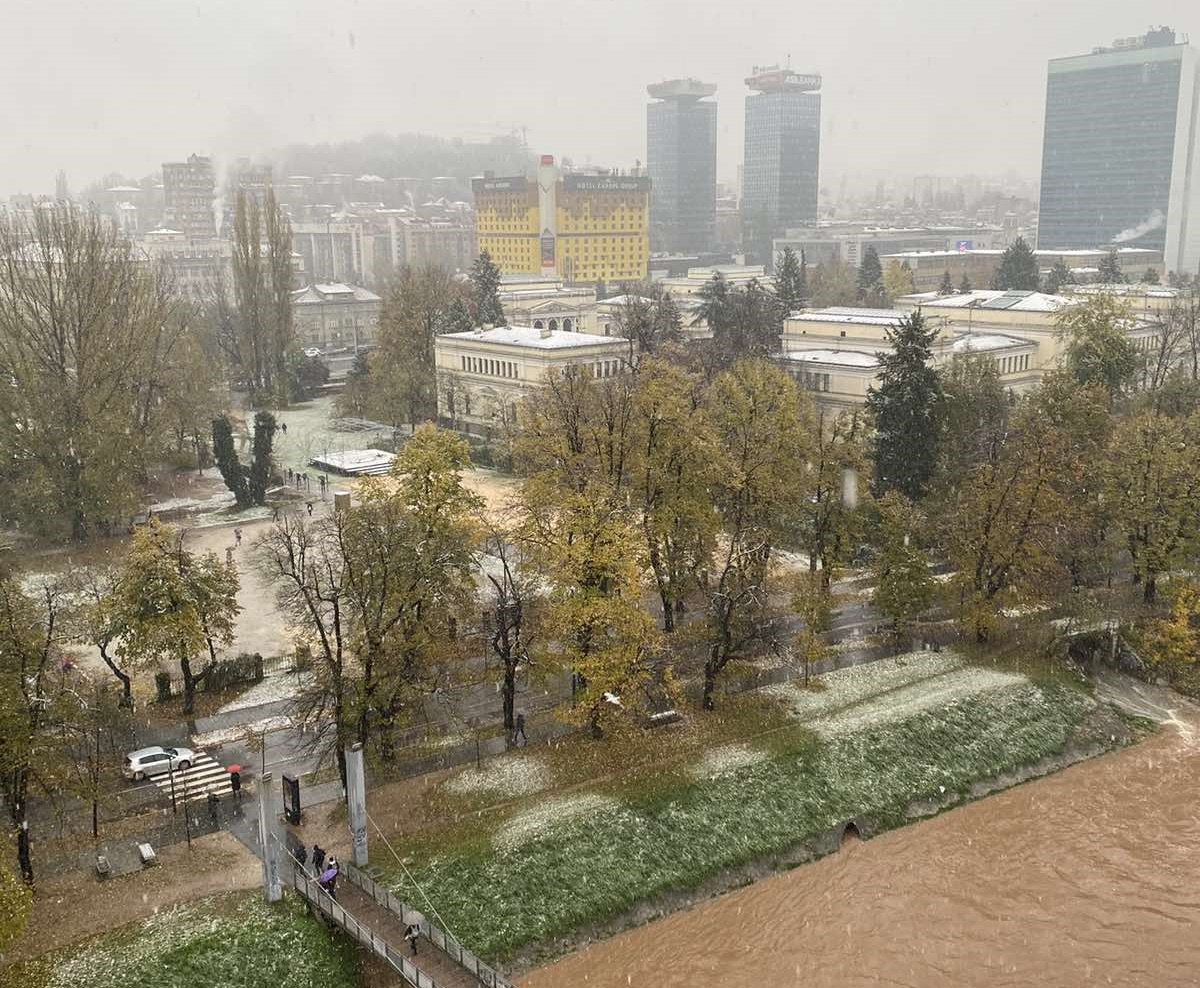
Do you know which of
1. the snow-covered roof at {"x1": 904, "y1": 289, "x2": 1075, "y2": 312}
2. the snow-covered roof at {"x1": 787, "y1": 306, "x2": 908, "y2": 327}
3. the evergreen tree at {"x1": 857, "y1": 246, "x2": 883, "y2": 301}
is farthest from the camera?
the evergreen tree at {"x1": 857, "y1": 246, "x2": 883, "y2": 301}

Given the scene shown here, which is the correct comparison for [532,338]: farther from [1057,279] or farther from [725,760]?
[1057,279]

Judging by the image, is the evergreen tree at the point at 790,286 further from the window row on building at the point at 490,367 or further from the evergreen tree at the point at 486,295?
the window row on building at the point at 490,367

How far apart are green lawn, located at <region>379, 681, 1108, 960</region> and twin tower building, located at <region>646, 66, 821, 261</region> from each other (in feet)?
506

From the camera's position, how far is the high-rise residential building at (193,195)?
173 m

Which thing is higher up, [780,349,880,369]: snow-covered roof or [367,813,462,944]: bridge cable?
[780,349,880,369]: snow-covered roof

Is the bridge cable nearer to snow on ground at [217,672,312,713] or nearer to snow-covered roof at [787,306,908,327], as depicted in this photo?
snow on ground at [217,672,312,713]

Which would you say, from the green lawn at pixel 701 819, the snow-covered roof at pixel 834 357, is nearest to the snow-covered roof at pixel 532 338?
the snow-covered roof at pixel 834 357

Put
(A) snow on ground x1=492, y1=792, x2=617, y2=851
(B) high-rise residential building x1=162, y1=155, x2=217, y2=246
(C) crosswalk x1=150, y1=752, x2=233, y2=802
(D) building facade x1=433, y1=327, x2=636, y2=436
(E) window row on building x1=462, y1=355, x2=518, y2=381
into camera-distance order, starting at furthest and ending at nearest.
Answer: (B) high-rise residential building x1=162, y1=155, x2=217, y2=246, (E) window row on building x1=462, y1=355, x2=518, y2=381, (D) building facade x1=433, y1=327, x2=636, y2=436, (C) crosswalk x1=150, y1=752, x2=233, y2=802, (A) snow on ground x1=492, y1=792, x2=617, y2=851

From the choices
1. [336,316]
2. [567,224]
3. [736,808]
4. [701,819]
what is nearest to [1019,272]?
[336,316]

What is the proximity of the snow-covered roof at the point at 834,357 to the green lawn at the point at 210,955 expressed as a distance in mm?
43923

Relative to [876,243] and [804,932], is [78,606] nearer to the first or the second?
[804,932]

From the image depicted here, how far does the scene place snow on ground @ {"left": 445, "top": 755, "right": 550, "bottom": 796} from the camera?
2367 centimetres

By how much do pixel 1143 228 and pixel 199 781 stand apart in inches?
6312

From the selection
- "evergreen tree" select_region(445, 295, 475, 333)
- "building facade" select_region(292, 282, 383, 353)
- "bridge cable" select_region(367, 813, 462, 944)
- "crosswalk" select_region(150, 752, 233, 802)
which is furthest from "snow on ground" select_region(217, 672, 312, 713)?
"building facade" select_region(292, 282, 383, 353)
